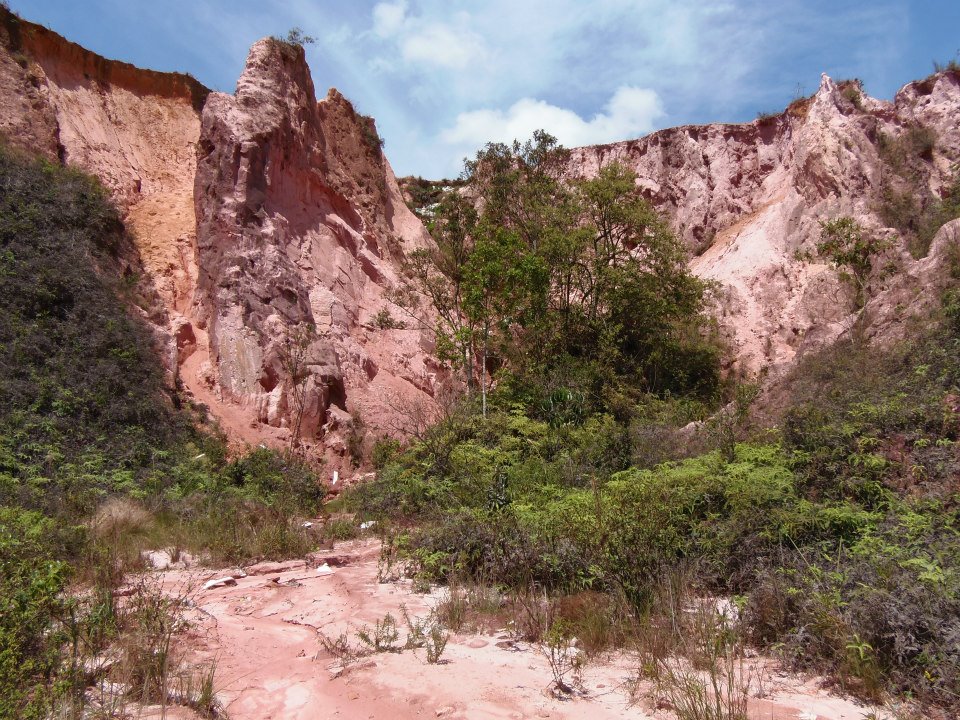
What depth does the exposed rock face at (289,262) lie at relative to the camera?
14531 mm

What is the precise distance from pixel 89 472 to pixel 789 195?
22.4 m

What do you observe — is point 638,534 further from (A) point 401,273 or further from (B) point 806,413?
(A) point 401,273

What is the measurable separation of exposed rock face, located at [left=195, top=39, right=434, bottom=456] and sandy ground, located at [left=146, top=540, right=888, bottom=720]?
9.31 m

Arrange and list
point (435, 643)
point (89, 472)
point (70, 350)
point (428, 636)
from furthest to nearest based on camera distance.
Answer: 1. point (70, 350)
2. point (89, 472)
3. point (428, 636)
4. point (435, 643)

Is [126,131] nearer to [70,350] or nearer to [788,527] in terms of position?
[70,350]

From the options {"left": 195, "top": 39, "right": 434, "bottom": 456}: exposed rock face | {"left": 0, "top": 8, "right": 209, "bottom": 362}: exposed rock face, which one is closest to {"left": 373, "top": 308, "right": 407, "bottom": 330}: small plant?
{"left": 195, "top": 39, "right": 434, "bottom": 456}: exposed rock face

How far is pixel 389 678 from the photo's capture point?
4.12 m

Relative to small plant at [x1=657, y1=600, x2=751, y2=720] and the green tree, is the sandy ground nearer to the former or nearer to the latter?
small plant at [x1=657, y1=600, x2=751, y2=720]

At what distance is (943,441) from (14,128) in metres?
18.1

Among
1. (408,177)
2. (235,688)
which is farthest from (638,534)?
(408,177)

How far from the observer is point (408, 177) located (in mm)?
34219

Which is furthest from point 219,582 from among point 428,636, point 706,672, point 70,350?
point 70,350

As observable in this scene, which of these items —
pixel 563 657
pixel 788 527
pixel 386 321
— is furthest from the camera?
pixel 386 321

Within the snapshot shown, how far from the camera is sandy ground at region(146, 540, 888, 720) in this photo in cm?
371
